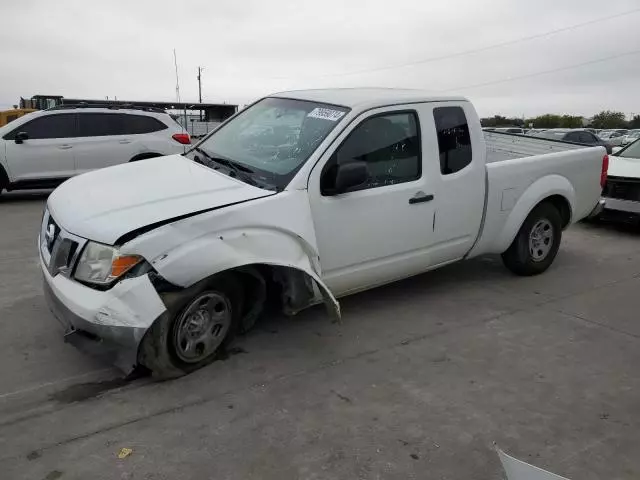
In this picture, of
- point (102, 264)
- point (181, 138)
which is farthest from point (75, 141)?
point (102, 264)

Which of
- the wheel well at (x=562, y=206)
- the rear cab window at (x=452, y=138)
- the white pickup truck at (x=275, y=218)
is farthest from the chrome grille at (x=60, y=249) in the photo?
the wheel well at (x=562, y=206)

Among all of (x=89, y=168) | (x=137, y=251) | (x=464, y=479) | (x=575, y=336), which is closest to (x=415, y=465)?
A: (x=464, y=479)

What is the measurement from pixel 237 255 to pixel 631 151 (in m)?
8.15

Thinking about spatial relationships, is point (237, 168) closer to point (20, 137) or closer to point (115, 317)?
point (115, 317)

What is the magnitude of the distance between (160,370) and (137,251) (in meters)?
0.79

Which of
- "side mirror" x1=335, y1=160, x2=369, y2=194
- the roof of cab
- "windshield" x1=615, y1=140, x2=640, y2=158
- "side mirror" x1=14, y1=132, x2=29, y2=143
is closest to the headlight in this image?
"side mirror" x1=335, y1=160, x2=369, y2=194

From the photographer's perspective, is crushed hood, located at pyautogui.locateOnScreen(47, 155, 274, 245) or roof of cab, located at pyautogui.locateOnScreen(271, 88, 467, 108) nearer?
crushed hood, located at pyautogui.locateOnScreen(47, 155, 274, 245)

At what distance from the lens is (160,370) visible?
355cm

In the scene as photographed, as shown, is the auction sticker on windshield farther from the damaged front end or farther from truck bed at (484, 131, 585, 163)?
truck bed at (484, 131, 585, 163)

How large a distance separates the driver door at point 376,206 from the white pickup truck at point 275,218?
1 centimetres

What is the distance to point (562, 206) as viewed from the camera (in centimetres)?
617

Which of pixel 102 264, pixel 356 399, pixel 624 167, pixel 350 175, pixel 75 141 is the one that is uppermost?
pixel 75 141

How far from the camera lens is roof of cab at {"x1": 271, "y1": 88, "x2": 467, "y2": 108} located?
4.53 meters

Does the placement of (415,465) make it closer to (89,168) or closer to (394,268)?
(394,268)
